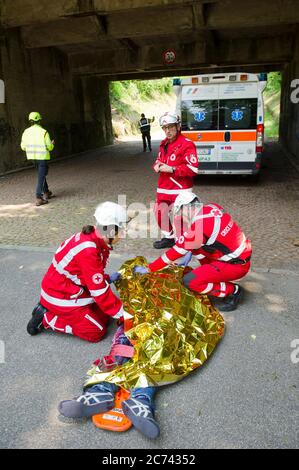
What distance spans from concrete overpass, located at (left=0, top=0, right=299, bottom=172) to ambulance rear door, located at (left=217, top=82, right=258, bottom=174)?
2715 mm

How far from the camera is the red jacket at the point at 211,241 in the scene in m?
3.49

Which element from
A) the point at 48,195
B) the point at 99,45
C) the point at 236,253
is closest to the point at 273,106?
the point at 99,45

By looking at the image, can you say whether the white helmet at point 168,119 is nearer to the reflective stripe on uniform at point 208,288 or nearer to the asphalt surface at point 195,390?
the reflective stripe on uniform at point 208,288

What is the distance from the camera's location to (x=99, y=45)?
16.3 meters

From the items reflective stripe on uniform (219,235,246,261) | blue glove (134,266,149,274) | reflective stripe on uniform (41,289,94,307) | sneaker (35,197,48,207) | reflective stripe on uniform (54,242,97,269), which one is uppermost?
reflective stripe on uniform (54,242,97,269)

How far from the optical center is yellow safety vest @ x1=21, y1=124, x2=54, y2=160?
8.30m

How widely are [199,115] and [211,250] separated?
6.68 meters

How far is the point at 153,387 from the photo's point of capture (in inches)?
103

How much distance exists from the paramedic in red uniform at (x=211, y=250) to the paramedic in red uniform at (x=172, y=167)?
1.41 meters

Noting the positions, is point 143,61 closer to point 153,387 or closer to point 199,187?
point 199,187

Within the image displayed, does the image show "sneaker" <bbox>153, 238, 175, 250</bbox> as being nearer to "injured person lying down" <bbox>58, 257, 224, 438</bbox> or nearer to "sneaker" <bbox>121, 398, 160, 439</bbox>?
"injured person lying down" <bbox>58, 257, 224, 438</bbox>

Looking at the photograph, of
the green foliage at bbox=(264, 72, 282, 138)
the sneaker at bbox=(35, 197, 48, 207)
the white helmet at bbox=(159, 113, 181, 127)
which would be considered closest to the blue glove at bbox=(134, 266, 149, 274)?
the white helmet at bbox=(159, 113, 181, 127)
